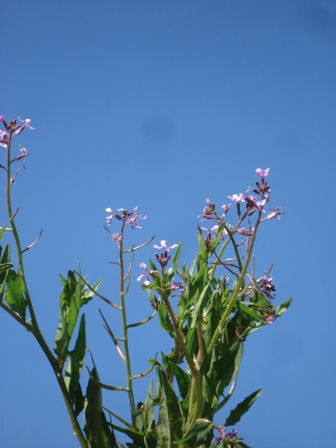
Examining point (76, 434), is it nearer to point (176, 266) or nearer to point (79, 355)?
point (79, 355)

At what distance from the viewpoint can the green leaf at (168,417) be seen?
0.85 m

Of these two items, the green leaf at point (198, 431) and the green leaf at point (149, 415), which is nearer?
the green leaf at point (198, 431)

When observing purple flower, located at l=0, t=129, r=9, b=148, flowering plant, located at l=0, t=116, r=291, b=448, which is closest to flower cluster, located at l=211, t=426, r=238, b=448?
flowering plant, located at l=0, t=116, r=291, b=448

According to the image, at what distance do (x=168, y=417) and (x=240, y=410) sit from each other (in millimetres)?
109

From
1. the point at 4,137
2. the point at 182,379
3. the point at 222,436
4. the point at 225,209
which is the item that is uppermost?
Answer: the point at 4,137

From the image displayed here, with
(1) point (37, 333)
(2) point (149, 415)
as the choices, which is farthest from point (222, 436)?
(1) point (37, 333)

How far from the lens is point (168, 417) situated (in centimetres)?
85

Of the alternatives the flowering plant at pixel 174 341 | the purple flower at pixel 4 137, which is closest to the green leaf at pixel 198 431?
the flowering plant at pixel 174 341

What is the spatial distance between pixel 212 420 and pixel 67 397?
0.61ft

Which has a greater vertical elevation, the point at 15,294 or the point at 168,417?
the point at 15,294

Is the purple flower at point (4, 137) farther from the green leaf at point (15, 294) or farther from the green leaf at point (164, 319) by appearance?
the green leaf at point (164, 319)

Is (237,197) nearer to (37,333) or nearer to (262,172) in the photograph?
(262,172)

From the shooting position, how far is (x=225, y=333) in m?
0.92

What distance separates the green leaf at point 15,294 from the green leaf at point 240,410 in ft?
0.95
